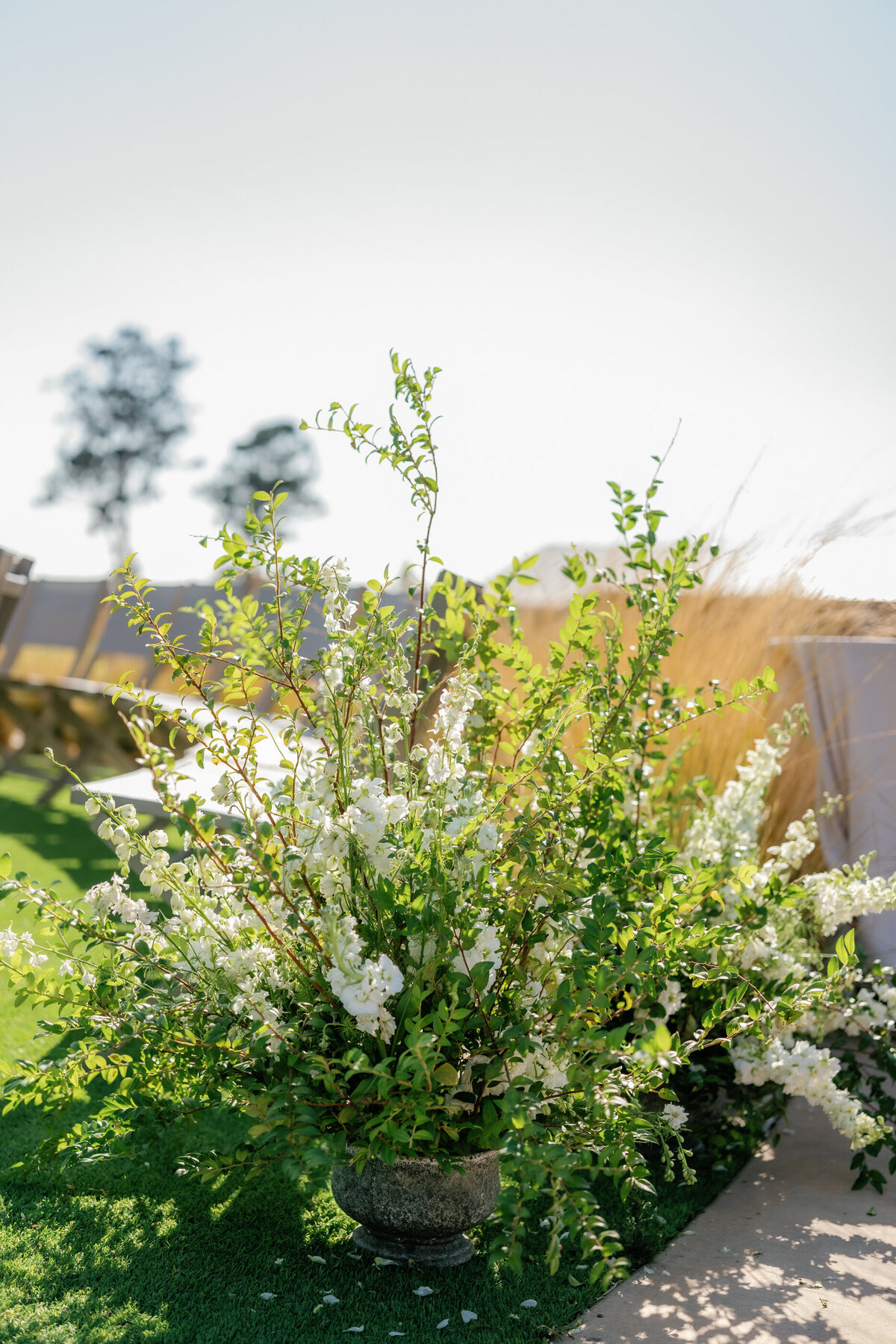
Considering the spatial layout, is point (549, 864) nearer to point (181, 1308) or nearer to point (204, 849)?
point (204, 849)

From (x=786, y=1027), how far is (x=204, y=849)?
111 cm

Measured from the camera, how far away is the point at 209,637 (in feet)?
4.81

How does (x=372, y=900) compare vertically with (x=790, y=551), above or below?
below

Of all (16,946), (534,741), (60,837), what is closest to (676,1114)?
(534,741)

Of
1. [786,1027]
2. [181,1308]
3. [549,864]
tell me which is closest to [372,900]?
[549,864]

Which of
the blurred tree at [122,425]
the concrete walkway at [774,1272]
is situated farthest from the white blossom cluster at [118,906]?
the blurred tree at [122,425]

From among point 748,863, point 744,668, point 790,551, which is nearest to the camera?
point 748,863

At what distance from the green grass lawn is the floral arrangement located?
0.40 feet

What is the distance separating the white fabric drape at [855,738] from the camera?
286 cm

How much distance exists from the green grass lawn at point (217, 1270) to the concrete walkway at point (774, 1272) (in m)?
0.06

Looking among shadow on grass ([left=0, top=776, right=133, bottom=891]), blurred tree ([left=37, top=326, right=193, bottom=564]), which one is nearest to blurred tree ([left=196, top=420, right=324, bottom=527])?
blurred tree ([left=37, top=326, right=193, bottom=564])

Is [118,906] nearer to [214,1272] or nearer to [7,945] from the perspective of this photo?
[7,945]

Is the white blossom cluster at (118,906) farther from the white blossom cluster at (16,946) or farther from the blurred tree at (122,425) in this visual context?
the blurred tree at (122,425)

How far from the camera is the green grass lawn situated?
130 centimetres
